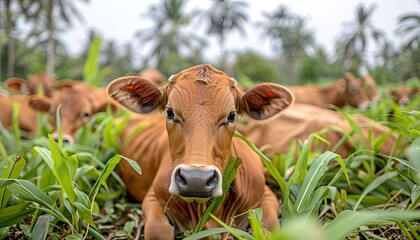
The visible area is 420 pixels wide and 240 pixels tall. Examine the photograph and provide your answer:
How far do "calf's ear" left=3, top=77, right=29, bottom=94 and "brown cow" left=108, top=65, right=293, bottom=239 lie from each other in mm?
6527

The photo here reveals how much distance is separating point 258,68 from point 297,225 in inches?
1469

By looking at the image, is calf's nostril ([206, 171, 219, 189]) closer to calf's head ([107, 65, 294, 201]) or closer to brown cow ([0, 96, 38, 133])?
calf's head ([107, 65, 294, 201])

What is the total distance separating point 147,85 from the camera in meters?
2.76

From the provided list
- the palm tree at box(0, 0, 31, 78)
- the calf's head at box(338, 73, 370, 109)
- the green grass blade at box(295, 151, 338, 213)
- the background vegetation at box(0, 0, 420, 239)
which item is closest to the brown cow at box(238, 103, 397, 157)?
the background vegetation at box(0, 0, 420, 239)

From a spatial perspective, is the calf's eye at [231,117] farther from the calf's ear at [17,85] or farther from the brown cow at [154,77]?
the brown cow at [154,77]

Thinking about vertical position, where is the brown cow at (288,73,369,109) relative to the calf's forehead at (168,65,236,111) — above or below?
below

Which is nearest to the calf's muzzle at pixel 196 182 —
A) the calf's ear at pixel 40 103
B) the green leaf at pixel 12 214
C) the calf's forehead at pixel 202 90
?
the calf's forehead at pixel 202 90

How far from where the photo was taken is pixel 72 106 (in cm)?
534

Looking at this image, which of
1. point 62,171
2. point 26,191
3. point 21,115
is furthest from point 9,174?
point 21,115

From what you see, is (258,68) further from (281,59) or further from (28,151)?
(28,151)

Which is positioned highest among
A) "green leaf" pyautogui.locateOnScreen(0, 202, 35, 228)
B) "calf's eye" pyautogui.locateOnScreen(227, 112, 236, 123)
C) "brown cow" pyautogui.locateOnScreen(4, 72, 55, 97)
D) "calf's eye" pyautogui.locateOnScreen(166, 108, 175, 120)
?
"calf's eye" pyautogui.locateOnScreen(227, 112, 236, 123)

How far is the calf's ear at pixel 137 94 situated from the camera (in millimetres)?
2756

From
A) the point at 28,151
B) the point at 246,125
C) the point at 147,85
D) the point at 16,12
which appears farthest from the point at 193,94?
the point at 16,12

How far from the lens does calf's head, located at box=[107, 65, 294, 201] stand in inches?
82.7
